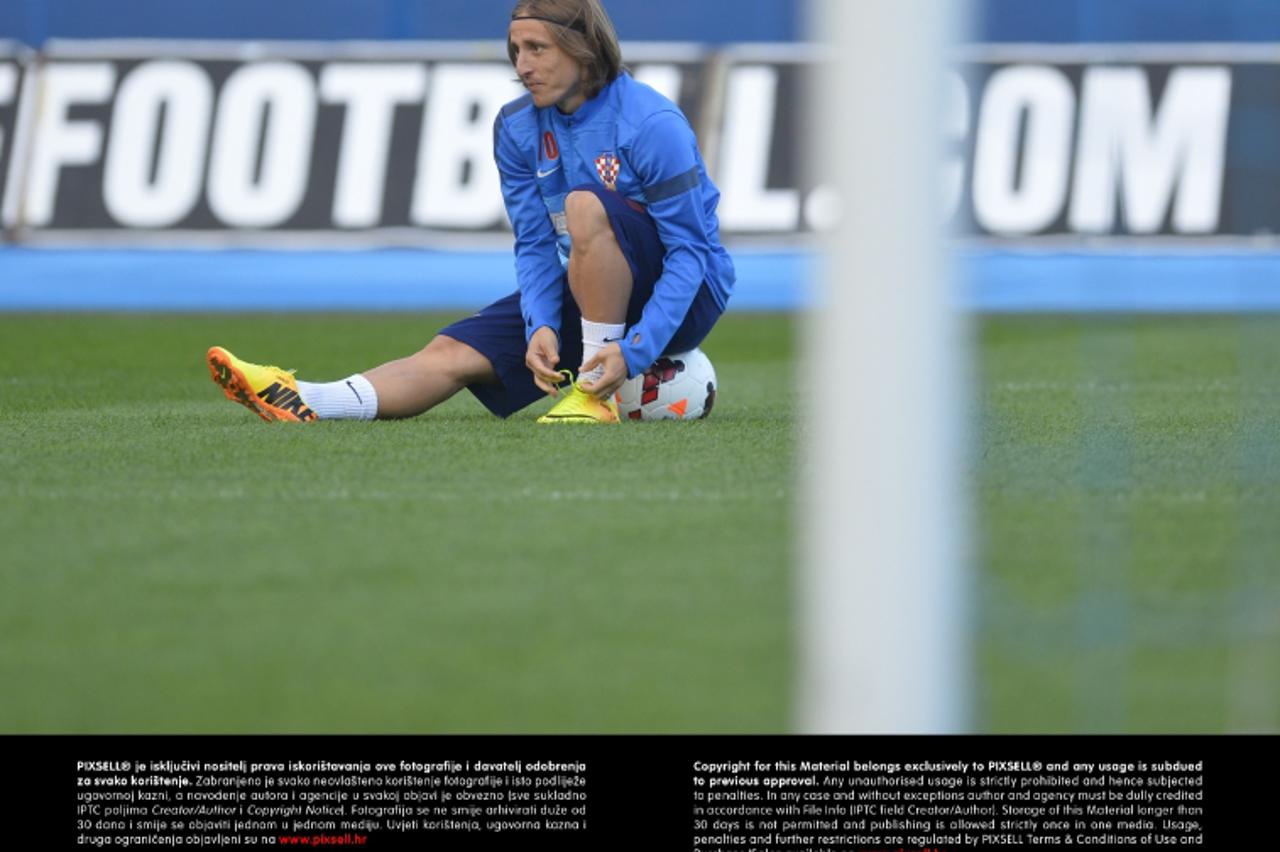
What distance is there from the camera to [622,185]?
552 centimetres

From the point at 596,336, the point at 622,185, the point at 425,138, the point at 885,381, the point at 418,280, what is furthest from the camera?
the point at 425,138

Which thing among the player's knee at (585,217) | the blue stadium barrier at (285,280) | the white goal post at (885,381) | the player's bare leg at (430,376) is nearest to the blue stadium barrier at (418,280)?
the blue stadium barrier at (285,280)

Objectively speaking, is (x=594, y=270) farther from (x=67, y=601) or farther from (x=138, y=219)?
(x=138, y=219)

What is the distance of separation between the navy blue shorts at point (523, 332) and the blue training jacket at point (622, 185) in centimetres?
4

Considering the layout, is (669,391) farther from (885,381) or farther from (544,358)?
(885,381)

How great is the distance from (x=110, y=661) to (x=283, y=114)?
1035 cm

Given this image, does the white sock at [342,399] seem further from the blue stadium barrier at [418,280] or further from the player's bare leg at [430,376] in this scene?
the blue stadium barrier at [418,280]

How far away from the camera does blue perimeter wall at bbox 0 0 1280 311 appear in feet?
37.4

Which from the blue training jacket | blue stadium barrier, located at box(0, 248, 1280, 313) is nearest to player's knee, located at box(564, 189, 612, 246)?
the blue training jacket

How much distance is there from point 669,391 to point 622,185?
0.59 m

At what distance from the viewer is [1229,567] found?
356cm

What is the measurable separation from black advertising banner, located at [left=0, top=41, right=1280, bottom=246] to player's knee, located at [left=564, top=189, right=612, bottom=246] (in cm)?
735

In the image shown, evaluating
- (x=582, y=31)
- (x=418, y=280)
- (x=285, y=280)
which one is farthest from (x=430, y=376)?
(x=285, y=280)

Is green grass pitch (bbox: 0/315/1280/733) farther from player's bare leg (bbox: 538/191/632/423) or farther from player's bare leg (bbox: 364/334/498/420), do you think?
player's bare leg (bbox: 538/191/632/423)
